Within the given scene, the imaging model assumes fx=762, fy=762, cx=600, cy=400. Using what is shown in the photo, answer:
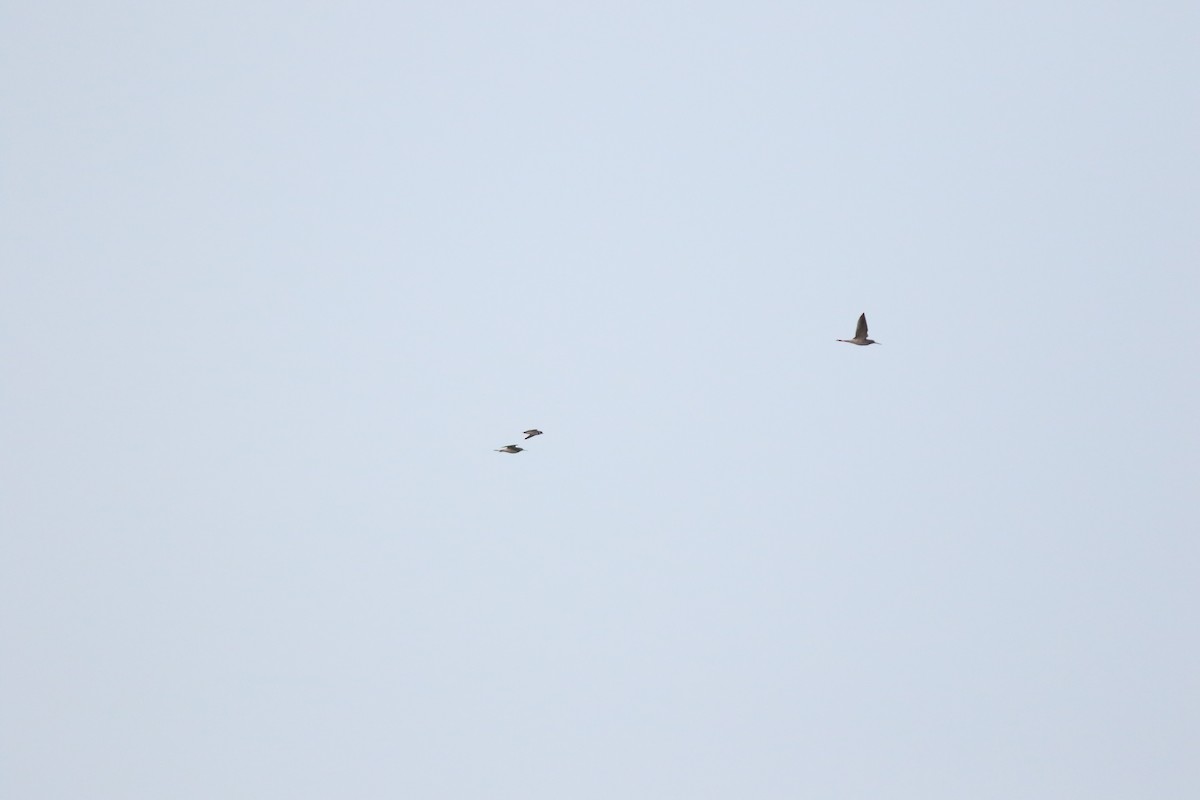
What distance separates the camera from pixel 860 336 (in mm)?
61438

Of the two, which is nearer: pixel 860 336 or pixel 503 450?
pixel 503 450

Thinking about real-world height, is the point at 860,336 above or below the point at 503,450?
above

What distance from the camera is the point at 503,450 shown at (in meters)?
57.5

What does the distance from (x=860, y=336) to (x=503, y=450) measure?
29.9 m
